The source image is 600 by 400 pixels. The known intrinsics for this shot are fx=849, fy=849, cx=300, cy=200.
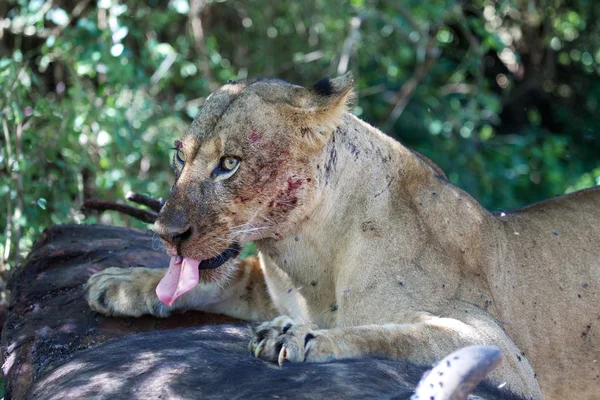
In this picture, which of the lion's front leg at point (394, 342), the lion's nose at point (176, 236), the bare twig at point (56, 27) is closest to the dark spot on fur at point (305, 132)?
the lion's nose at point (176, 236)

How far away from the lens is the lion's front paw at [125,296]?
3.75 m

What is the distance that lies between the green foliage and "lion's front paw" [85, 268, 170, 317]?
1608mm

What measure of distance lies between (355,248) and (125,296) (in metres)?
1.05

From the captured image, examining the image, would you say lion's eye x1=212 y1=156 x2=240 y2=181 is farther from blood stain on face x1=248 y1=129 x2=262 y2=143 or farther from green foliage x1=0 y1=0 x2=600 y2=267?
green foliage x1=0 y1=0 x2=600 y2=267

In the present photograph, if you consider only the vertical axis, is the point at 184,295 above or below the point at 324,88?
below

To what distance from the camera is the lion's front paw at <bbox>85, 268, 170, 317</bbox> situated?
3.75 meters

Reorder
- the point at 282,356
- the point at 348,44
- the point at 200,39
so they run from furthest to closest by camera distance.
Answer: the point at 200,39 → the point at 348,44 → the point at 282,356

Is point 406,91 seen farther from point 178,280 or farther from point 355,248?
point 178,280

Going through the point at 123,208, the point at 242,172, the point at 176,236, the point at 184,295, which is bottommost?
→ the point at 184,295

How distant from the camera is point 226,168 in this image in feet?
11.2

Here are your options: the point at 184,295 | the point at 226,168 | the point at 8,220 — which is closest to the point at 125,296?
the point at 184,295

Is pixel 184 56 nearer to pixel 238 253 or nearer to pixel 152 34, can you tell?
pixel 152 34

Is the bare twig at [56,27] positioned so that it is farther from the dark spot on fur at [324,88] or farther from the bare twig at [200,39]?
the dark spot on fur at [324,88]

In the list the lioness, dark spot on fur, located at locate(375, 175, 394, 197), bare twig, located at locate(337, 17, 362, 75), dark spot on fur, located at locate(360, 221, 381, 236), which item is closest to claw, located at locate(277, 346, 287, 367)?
the lioness
